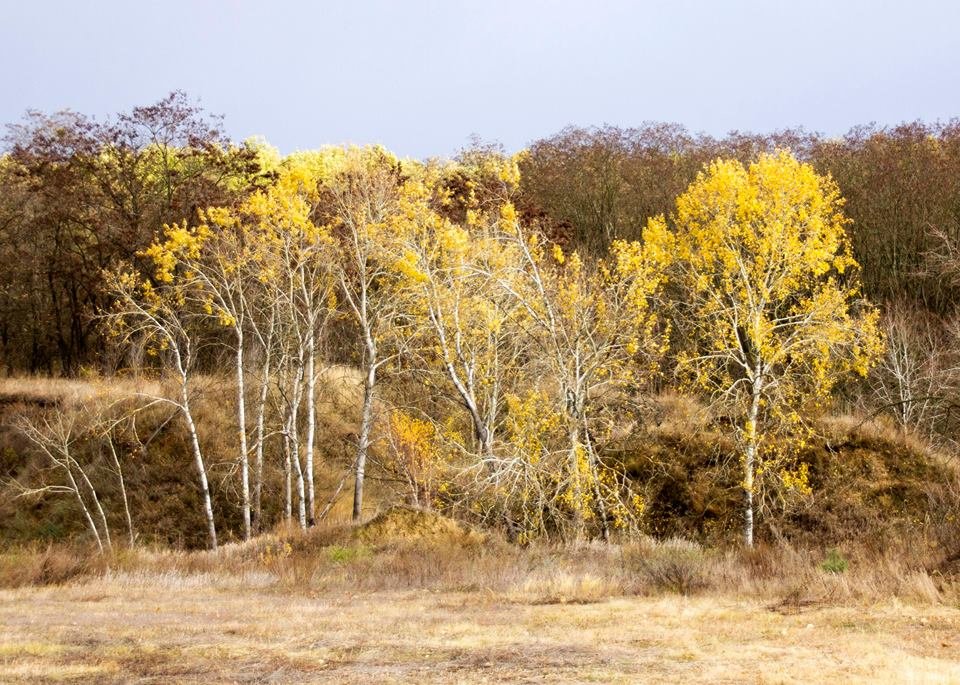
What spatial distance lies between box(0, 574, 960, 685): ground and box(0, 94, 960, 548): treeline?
240 inches

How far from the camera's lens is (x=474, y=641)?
12.9 m

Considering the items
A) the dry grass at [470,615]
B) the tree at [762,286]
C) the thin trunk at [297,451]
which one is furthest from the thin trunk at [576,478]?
the thin trunk at [297,451]

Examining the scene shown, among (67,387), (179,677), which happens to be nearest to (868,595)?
(179,677)

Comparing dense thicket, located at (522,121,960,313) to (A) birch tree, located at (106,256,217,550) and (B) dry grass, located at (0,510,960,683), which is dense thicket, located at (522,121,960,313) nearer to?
(A) birch tree, located at (106,256,217,550)

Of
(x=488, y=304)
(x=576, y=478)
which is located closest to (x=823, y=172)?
(x=488, y=304)

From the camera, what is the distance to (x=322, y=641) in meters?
13.2

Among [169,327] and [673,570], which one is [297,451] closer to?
[169,327]

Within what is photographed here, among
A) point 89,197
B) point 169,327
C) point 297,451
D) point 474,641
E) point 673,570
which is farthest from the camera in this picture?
point 89,197

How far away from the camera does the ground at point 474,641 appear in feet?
36.0

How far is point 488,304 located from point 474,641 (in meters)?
14.7

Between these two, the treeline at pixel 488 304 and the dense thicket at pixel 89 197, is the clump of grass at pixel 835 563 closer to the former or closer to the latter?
the treeline at pixel 488 304

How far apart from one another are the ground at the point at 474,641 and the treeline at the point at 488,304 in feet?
20.0

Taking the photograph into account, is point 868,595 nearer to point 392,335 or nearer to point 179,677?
point 179,677

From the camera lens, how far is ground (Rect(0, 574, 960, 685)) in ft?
36.0
